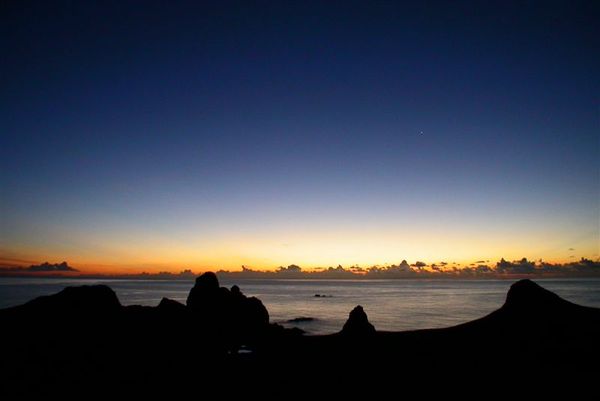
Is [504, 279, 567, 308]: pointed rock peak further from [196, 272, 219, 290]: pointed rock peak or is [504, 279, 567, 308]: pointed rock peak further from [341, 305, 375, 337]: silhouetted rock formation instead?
[196, 272, 219, 290]: pointed rock peak

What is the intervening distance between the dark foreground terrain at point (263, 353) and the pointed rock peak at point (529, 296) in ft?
0.28

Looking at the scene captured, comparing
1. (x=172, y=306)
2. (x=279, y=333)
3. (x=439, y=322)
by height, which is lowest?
(x=439, y=322)

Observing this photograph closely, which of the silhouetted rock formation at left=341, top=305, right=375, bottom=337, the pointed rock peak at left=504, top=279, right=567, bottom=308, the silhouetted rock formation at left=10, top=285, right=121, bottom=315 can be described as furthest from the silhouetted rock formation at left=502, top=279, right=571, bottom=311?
the silhouetted rock formation at left=10, top=285, right=121, bottom=315

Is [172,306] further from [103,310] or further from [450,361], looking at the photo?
[450,361]

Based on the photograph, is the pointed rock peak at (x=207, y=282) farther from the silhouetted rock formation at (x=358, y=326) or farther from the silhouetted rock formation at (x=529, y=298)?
the silhouetted rock formation at (x=529, y=298)

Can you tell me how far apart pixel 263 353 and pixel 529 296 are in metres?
28.0

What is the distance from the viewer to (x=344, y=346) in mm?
38906

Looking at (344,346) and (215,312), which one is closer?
(344,346)

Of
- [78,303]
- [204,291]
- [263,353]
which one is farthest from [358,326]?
[78,303]

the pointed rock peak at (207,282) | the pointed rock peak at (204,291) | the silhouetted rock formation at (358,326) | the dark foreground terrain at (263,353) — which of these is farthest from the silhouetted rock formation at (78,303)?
the silhouetted rock formation at (358,326)

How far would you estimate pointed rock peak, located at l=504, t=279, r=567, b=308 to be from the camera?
102 feet

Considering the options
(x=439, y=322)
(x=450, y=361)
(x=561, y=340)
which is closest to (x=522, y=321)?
(x=561, y=340)

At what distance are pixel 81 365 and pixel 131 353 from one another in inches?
174

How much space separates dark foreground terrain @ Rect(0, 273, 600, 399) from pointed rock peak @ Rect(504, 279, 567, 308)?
0.09m
